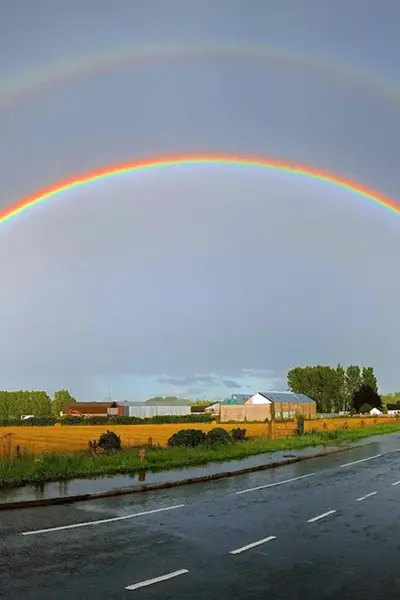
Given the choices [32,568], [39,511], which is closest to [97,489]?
[39,511]

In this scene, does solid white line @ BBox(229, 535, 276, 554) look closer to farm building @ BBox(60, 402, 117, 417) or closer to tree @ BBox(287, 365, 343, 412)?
farm building @ BBox(60, 402, 117, 417)

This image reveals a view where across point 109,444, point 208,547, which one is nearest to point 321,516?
point 208,547

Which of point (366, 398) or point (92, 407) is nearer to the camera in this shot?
point (366, 398)

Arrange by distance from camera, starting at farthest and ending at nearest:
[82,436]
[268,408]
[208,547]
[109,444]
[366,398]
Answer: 1. [366,398]
2. [268,408]
3. [82,436]
4. [109,444]
5. [208,547]

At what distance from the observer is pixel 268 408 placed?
112m

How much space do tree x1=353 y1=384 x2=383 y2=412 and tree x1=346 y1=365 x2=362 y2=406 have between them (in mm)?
19957

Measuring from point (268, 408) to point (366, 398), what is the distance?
60770 millimetres

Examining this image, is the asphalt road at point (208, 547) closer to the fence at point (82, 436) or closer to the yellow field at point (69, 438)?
the fence at point (82, 436)

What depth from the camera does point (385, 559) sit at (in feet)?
34.0

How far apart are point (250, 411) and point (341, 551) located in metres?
105

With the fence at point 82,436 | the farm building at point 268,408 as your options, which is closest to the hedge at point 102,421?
the farm building at point 268,408

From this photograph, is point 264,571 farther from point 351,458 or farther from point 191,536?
point 351,458

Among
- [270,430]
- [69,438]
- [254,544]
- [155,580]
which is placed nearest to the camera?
[155,580]

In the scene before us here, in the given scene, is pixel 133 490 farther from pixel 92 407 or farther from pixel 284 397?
pixel 92 407
